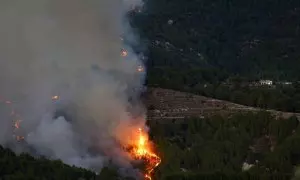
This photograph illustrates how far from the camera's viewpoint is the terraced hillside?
161ft

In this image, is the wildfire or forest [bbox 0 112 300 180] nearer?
forest [bbox 0 112 300 180]

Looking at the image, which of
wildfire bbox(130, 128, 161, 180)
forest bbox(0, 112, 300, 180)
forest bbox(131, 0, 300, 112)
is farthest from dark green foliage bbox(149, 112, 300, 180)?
forest bbox(131, 0, 300, 112)

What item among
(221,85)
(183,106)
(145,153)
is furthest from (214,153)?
(221,85)

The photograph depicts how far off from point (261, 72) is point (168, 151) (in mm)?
61075

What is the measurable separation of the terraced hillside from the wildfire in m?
3.87

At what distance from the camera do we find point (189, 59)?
345 ft

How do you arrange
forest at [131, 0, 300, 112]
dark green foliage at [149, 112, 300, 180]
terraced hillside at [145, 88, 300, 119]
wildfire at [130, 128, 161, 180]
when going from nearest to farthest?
dark green foliage at [149, 112, 300, 180] < wildfire at [130, 128, 161, 180] < terraced hillside at [145, 88, 300, 119] < forest at [131, 0, 300, 112]

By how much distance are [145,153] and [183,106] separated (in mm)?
10271

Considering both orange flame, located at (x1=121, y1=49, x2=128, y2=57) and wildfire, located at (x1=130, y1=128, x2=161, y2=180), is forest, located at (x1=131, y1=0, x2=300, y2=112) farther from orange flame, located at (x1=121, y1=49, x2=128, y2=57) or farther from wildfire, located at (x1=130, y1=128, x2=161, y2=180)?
wildfire, located at (x1=130, y1=128, x2=161, y2=180)

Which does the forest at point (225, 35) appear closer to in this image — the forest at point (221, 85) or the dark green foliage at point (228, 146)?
the forest at point (221, 85)

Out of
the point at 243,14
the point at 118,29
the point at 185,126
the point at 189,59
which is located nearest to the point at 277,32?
the point at 243,14

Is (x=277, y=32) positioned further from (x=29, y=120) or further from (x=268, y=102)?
(x=29, y=120)

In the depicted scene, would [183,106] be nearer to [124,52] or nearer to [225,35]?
[124,52]

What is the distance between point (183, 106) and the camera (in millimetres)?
51562
